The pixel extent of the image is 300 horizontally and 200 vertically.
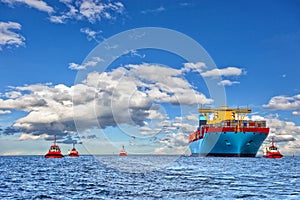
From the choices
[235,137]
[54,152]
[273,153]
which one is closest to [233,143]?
[235,137]

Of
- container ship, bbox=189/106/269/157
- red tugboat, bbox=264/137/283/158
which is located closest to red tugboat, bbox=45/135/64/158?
container ship, bbox=189/106/269/157

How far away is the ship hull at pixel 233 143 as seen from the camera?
13112 cm

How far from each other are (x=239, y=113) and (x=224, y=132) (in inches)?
1156

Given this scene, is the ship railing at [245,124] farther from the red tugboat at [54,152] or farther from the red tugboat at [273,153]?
the red tugboat at [54,152]

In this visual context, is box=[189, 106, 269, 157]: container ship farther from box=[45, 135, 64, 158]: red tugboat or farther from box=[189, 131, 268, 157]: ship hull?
box=[45, 135, 64, 158]: red tugboat

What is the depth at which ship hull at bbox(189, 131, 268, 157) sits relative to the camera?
131 m

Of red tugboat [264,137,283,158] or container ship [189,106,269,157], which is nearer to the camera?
container ship [189,106,269,157]

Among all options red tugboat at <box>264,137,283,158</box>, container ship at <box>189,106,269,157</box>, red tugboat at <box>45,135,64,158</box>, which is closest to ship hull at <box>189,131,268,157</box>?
container ship at <box>189,106,269,157</box>

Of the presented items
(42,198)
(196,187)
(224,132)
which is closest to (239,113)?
(224,132)

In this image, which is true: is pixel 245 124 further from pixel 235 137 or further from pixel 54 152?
pixel 54 152

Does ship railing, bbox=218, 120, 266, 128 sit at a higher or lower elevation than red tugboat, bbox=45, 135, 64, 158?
higher

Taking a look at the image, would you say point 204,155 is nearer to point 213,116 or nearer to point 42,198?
point 213,116

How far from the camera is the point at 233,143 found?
13350cm

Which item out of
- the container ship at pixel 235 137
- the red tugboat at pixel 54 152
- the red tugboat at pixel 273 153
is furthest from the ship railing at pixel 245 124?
the red tugboat at pixel 54 152
